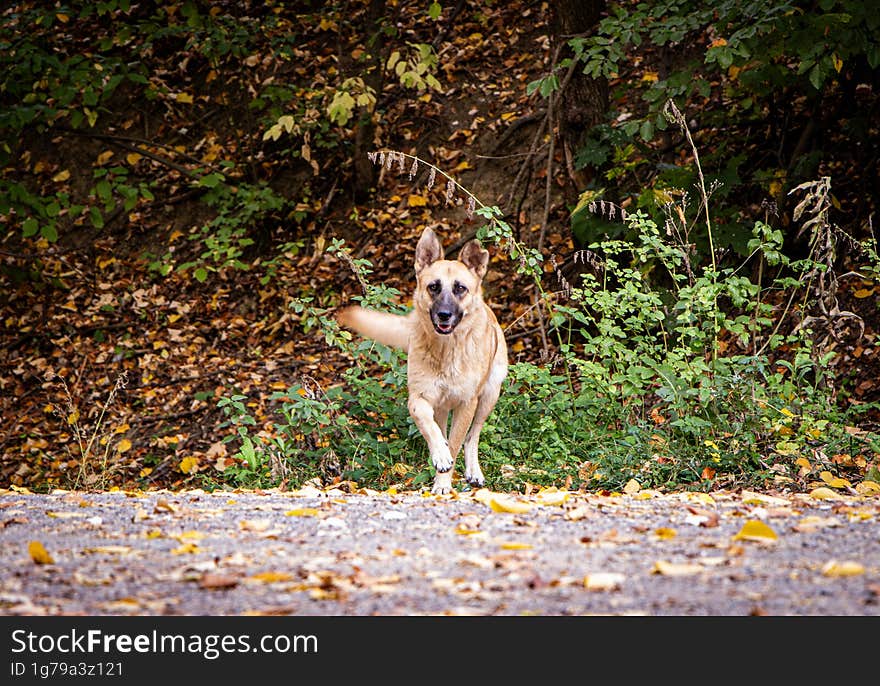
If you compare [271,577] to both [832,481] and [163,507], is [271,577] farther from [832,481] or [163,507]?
[832,481]

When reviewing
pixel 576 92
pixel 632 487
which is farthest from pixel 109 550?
pixel 576 92

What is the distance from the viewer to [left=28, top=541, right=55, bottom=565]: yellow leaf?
3469 millimetres

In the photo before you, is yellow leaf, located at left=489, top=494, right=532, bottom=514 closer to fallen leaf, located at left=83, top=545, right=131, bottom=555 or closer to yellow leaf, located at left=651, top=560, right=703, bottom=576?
yellow leaf, located at left=651, top=560, right=703, bottom=576

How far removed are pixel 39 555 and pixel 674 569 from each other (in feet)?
7.14

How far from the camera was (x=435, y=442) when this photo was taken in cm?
598

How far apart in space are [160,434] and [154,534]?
→ 6.44 metres

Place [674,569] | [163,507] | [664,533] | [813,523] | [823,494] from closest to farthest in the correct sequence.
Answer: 1. [674,569]
2. [664,533]
3. [813,523]
4. [163,507]
5. [823,494]

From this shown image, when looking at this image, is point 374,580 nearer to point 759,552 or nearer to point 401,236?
point 759,552

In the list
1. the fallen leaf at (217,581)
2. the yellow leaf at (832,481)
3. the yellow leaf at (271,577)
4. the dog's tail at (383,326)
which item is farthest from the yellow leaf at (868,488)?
the fallen leaf at (217,581)

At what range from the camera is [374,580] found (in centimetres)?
320

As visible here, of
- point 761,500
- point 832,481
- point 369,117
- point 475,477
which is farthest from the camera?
point 369,117

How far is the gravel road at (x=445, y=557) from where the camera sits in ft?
9.62

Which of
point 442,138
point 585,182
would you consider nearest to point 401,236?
point 442,138

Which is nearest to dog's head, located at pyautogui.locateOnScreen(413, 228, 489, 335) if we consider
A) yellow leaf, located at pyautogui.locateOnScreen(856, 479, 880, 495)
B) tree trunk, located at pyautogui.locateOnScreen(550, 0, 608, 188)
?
yellow leaf, located at pyautogui.locateOnScreen(856, 479, 880, 495)
